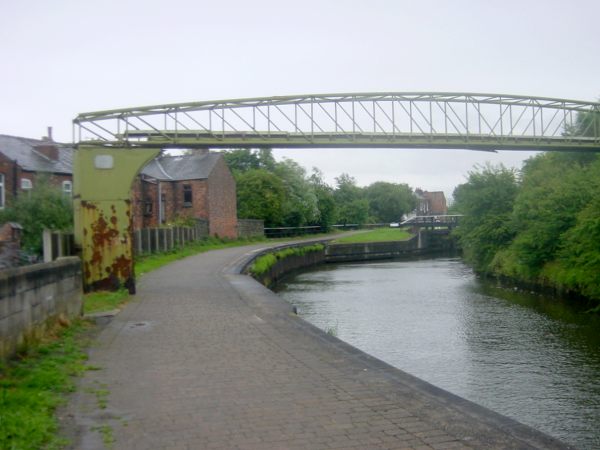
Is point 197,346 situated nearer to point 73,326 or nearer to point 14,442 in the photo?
point 73,326

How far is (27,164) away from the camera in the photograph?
33594 mm

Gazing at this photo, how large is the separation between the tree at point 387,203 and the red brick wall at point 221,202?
218ft

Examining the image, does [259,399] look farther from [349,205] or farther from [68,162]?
[349,205]

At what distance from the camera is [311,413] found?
6.05 metres

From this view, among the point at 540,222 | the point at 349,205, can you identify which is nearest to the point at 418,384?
the point at 540,222

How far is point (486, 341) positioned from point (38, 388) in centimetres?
1203

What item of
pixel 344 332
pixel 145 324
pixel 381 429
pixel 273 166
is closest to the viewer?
pixel 381 429

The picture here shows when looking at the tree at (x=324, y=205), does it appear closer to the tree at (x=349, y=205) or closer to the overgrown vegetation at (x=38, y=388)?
the tree at (x=349, y=205)

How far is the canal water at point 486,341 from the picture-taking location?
1057 cm

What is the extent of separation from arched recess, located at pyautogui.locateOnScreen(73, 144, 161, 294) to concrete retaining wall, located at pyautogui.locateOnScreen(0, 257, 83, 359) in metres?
3.86

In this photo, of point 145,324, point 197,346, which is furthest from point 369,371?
point 145,324

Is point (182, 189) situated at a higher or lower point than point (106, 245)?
higher

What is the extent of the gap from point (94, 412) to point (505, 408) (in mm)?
6643

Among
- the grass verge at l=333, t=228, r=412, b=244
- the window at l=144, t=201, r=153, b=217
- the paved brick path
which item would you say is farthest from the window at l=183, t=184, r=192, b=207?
the paved brick path
